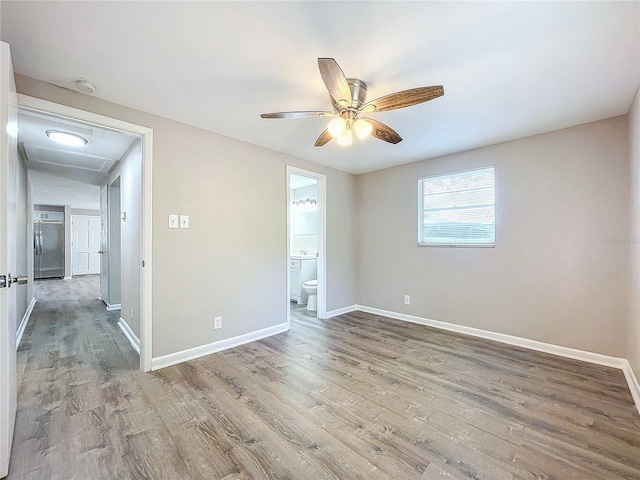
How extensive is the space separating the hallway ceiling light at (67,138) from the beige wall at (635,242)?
16.5ft

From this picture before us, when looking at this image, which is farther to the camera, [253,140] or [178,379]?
[253,140]

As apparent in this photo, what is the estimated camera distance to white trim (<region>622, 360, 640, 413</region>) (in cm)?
195

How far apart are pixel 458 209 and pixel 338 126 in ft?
7.70

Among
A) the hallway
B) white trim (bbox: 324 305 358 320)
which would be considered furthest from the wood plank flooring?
white trim (bbox: 324 305 358 320)

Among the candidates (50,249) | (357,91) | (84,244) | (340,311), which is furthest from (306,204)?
(50,249)

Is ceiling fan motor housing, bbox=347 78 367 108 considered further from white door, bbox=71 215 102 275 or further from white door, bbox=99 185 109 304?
white door, bbox=71 215 102 275

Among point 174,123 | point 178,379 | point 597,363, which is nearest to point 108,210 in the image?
point 174,123

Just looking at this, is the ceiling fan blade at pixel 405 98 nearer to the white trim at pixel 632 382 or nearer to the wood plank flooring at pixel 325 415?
the wood plank flooring at pixel 325 415

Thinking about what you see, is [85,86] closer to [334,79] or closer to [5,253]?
[5,253]

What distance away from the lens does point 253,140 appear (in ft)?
10.2

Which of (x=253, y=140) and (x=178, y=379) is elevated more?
(x=253, y=140)

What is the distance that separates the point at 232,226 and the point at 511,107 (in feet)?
9.41

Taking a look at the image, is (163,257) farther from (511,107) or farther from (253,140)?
(511,107)

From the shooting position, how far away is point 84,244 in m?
9.02
